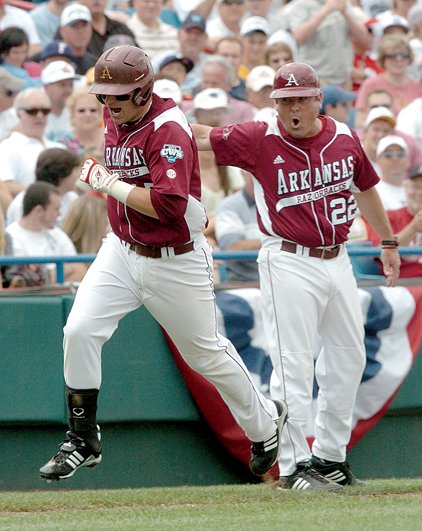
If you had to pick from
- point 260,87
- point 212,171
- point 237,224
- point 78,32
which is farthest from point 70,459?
point 78,32

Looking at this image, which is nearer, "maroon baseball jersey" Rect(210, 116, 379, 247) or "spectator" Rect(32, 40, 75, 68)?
"maroon baseball jersey" Rect(210, 116, 379, 247)

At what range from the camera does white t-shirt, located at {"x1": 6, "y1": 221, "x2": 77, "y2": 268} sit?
7.91 metres

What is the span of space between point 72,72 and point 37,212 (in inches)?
123

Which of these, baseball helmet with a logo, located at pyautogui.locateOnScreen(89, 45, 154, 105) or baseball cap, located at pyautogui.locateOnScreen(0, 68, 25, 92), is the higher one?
baseball cap, located at pyautogui.locateOnScreen(0, 68, 25, 92)

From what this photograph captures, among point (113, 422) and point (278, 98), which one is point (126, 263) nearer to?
point (278, 98)

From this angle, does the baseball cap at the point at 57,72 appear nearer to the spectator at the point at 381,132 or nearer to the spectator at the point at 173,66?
the spectator at the point at 173,66

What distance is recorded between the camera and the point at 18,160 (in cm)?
947

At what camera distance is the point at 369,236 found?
857 cm

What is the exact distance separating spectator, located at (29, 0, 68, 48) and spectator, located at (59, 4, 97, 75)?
0.84m

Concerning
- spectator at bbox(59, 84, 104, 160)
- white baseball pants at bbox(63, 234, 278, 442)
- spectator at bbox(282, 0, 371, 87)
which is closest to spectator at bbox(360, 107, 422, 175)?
spectator at bbox(59, 84, 104, 160)

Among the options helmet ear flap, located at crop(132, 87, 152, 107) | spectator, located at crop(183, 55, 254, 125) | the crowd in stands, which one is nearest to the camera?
helmet ear flap, located at crop(132, 87, 152, 107)

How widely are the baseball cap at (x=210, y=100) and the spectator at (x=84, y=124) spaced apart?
0.88 meters

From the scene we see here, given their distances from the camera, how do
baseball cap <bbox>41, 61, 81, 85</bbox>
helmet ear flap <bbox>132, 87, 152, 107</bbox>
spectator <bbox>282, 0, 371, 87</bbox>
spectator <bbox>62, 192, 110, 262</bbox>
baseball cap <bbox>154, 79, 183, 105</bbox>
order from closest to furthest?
1. helmet ear flap <bbox>132, 87, 152, 107</bbox>
2. spectator <bbox>62, 192, 110, 262</bbox>
3. baseball cap <bbox>154, 79, 183, 105</bbox>
4. baseball cap <bbox>41, 61, 81, 85</bbox>
5. spectator <bbox>282, 0, 371, 87</bbox>

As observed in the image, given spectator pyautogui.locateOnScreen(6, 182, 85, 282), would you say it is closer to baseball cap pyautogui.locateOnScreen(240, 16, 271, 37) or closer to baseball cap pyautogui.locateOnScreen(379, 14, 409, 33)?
baseball cap pyautogui.locateOnScreen(240, 16, 271, 37)
